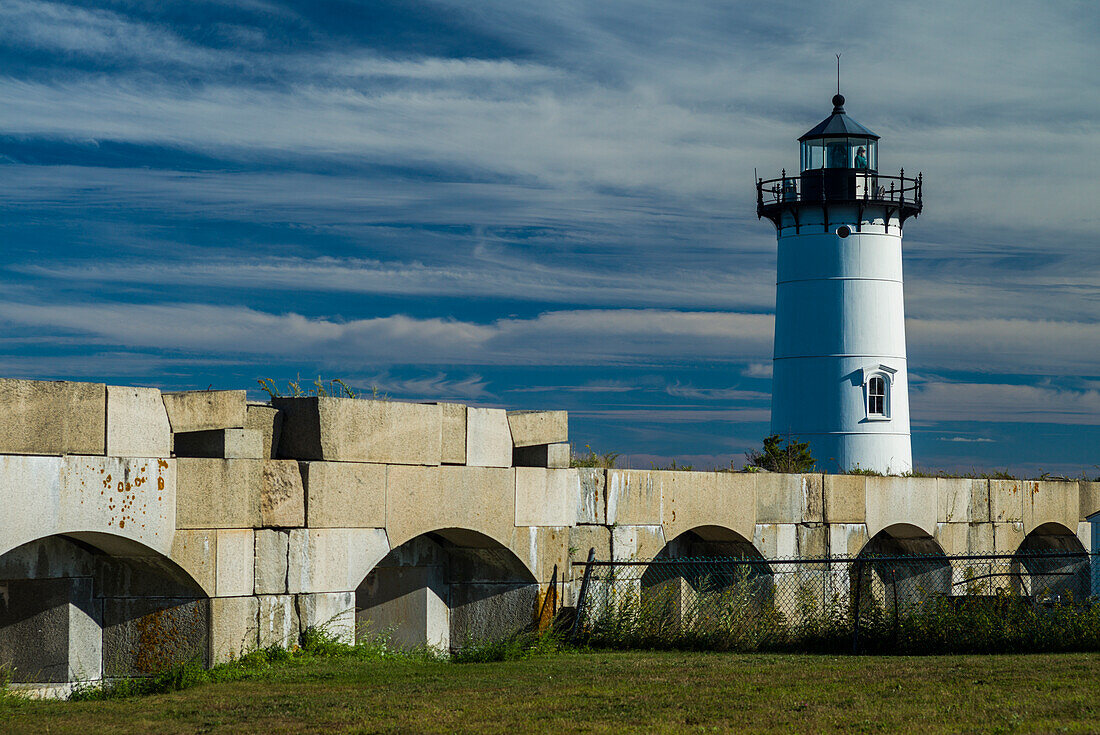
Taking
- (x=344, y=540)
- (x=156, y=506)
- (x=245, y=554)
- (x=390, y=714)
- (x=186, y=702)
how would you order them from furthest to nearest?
1. (x=344, y=540)
2. (x=245, y=554)
3. (x=156, y=506)
4. (x=186, y=702)
5. (x=390, y=714)

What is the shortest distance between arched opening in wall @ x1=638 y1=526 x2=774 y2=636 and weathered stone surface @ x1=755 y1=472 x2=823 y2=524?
1.83ft

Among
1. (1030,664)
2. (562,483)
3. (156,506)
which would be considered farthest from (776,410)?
(156,506)

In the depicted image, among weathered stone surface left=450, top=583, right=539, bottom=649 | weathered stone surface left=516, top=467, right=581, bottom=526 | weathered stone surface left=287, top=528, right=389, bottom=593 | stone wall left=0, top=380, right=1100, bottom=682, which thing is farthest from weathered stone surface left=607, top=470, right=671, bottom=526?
weathered stone surface left=287, top=528, right=389, bottom=593

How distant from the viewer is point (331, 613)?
10438 millimetres

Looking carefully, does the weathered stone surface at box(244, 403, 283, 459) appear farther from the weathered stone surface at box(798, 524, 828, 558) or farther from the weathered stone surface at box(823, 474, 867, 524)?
the weathered stone surface at box(823, 474, 867, 524)

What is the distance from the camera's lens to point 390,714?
25.7 feet

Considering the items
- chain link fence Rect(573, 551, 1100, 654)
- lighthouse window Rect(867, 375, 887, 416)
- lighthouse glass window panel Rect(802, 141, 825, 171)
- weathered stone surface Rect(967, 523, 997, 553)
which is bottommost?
chain link fence Rect(573, 551, 1100, 654)

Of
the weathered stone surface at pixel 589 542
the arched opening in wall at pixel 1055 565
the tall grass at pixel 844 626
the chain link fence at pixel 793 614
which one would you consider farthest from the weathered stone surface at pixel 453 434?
the arched opening in wall at pixel 1055 565

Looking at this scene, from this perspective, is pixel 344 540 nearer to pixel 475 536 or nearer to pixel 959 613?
pixel 475 536

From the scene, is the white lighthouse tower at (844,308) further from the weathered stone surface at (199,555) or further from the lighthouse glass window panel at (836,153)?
the weathered stone surface at (199,555)

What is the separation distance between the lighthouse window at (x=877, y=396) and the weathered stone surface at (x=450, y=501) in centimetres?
1782

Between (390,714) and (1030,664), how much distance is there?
521 centimetres

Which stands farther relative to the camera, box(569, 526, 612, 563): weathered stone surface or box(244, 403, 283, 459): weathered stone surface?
box(569, 526, 612, 563): weathered stone surface

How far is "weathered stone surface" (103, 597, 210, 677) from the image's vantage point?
9.57 meters
